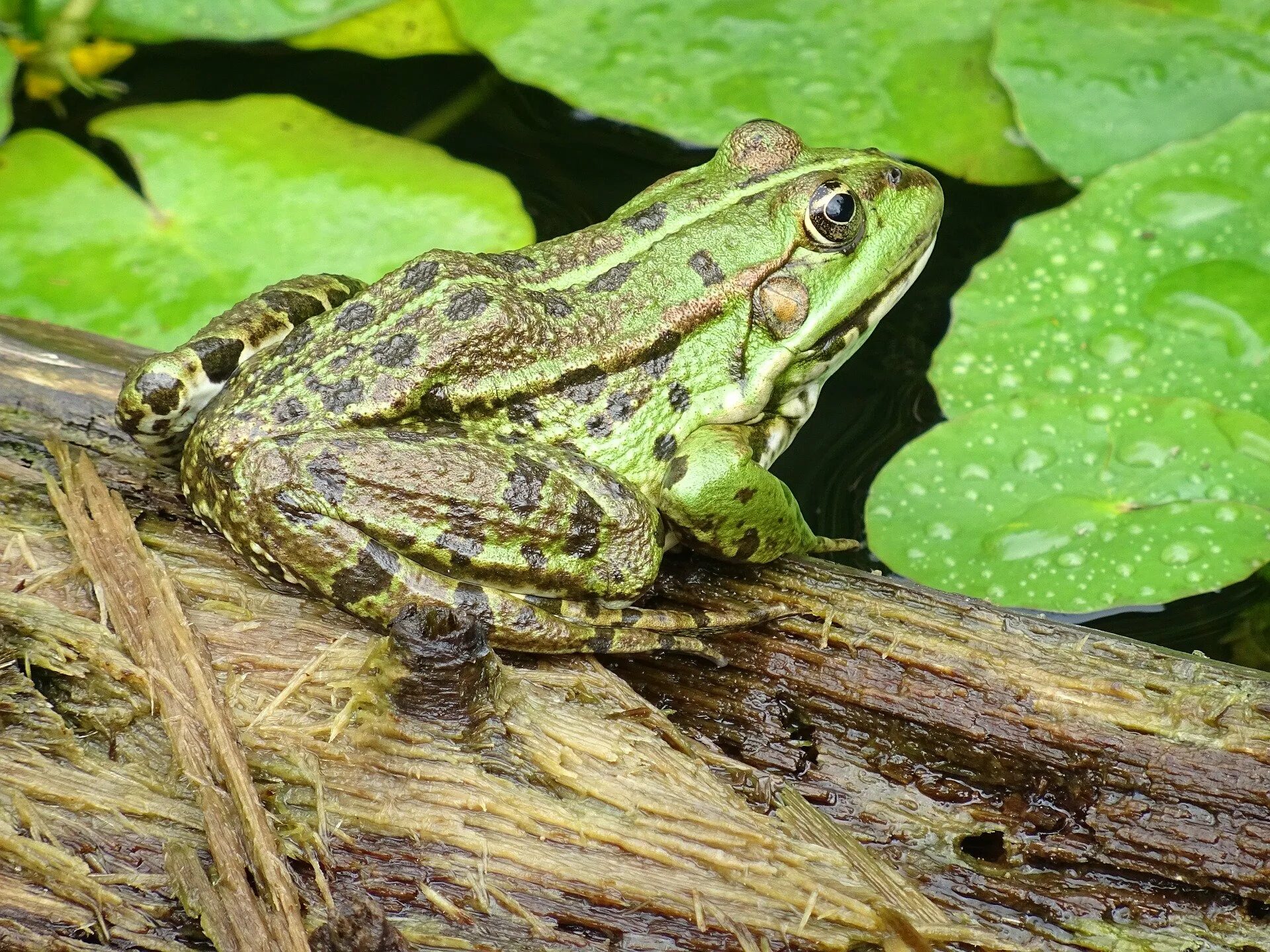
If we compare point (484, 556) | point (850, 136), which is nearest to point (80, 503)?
point (484, 556)

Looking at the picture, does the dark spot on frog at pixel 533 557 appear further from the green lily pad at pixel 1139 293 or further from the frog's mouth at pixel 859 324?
the green lily pad at pixel 1139 293

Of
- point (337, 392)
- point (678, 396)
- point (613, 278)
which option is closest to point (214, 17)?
point (613, 278)

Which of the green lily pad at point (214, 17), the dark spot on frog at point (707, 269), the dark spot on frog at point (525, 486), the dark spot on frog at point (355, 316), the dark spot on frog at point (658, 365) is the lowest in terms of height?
the dark spot on frog at point (525, 486)

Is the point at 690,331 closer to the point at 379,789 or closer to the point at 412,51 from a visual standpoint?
the point at 379,789

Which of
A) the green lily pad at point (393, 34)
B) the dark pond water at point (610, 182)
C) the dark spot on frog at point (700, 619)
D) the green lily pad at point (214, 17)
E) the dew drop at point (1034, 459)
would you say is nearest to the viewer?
the dark spot on frog at point (700, 619)

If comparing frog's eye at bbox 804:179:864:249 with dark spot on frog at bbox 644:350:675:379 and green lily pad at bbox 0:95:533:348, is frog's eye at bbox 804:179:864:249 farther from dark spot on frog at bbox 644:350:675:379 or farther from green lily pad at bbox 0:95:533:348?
green lily pad at bbox 0:95:533:348

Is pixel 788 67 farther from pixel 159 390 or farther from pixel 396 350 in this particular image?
pixel 159 390

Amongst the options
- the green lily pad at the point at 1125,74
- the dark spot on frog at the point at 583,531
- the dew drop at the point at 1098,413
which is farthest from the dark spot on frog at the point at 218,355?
the green lily pad at the point at 1125,74
